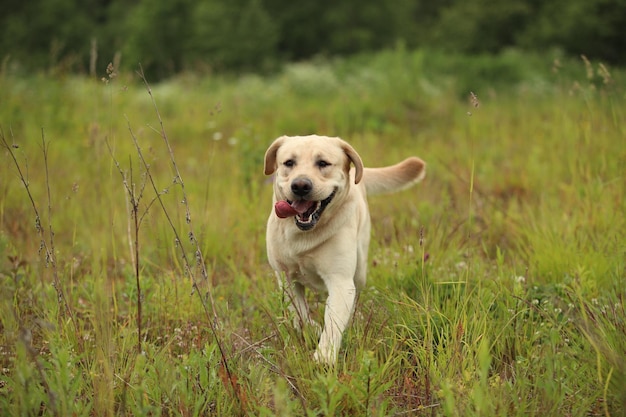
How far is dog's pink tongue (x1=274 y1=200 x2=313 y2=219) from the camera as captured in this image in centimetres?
284

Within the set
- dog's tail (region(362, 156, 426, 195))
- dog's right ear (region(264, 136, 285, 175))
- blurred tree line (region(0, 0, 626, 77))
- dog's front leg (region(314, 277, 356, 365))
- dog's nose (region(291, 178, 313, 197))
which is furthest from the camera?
blurred tree line (region(0, 0, 626, 77))

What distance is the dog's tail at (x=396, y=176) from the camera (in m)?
3.58

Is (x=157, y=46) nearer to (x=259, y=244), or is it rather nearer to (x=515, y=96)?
(x=515, y=96)

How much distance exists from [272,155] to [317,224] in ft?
1.74

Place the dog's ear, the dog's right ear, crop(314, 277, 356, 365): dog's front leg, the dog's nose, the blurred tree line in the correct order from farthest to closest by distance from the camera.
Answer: the blurred tree line < the dog's right ear < the dog's ear < the dog's nose < crop(314, 277, 356, 365): dog's front leg

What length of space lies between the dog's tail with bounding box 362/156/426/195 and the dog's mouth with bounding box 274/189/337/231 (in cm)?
79

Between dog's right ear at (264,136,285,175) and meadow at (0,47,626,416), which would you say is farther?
dog's right ear at (264,136,285,175)

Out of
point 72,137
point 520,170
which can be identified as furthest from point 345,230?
point 72,137

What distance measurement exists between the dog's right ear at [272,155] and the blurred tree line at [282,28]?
14825 mm

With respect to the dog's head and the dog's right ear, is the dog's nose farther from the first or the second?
the dog's right ear

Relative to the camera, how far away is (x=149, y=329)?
291 cm

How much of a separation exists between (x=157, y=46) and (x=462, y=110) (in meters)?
19.5

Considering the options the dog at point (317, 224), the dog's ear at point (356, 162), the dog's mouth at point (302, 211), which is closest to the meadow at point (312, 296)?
the dog at point (317, 224)

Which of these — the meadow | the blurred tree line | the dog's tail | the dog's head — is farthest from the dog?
the blurred tree line
